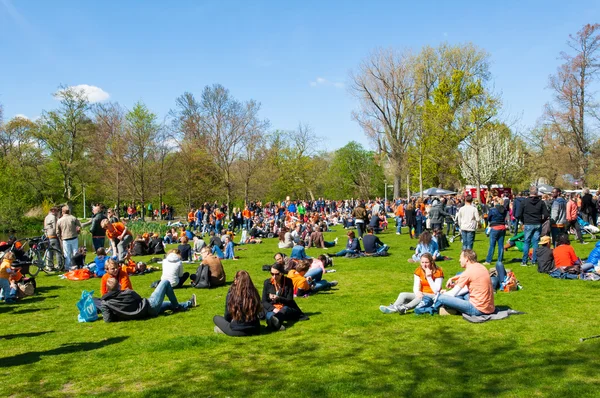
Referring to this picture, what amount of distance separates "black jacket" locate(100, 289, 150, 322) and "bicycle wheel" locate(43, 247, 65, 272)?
6.88 metres

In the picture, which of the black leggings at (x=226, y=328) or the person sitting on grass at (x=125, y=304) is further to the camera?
the person sitting on grass at (x=125, y=304)

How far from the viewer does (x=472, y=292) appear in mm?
7246

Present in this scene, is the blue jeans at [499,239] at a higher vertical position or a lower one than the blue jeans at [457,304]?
higher

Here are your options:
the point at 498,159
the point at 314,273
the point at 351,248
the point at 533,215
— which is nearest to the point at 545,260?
the point at 533,215

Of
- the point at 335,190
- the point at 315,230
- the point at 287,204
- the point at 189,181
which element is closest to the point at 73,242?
the point at 315,230

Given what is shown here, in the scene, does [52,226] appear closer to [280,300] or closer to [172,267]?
[172,267]

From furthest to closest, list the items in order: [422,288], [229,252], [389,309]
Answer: [229,252] < [422,288] < [389,309]

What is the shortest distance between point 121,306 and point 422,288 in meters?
5.03

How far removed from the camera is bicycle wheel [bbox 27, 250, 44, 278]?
12812 millimetres

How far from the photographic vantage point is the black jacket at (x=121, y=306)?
26.1ft

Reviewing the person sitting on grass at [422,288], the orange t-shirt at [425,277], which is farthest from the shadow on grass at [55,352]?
the orange t-shirt at [425,277]

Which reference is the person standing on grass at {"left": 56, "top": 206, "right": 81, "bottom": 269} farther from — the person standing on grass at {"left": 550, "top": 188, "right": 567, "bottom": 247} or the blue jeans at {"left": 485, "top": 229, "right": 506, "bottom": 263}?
the person standing on grass at {"left": 550, "top": 188, "right": 567, "bottom": 247}

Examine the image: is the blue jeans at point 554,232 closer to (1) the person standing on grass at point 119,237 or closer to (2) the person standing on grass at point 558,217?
(2) the person standing on grass at point 558,217

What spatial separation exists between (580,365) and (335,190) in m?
64.5
